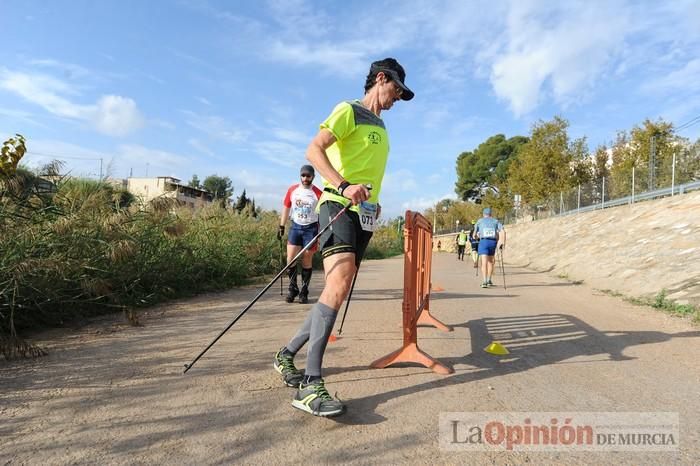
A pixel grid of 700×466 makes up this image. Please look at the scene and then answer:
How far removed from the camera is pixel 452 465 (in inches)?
79.7

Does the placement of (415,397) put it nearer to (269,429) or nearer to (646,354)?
(269,429)

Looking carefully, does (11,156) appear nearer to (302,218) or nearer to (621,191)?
(302,218)

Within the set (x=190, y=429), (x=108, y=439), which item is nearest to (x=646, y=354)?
(x=190, y=429)

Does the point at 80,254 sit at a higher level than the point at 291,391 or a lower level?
higher

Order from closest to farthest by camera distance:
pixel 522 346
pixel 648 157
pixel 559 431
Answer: pixel 559 431 → pixel 522 346 → pixel 648 157

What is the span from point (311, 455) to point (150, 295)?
14.8ft

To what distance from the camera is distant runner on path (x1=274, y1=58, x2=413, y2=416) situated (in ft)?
8.73

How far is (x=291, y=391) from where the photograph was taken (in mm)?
2840

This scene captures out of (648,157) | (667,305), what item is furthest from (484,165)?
(667,305)

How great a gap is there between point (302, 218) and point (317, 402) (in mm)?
4041

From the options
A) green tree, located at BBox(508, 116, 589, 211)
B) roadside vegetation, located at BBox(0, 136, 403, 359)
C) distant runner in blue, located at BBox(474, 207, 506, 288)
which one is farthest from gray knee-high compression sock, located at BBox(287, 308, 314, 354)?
green tree, located at BBox(508, 116, 589, 211)

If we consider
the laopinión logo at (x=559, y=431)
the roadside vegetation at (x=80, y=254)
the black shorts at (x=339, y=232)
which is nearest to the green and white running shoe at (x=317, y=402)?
the laopinión logo at (x=559, y=431)

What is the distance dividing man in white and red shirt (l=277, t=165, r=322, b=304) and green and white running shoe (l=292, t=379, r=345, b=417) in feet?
11.3

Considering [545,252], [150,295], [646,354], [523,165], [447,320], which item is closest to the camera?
[646,354]
